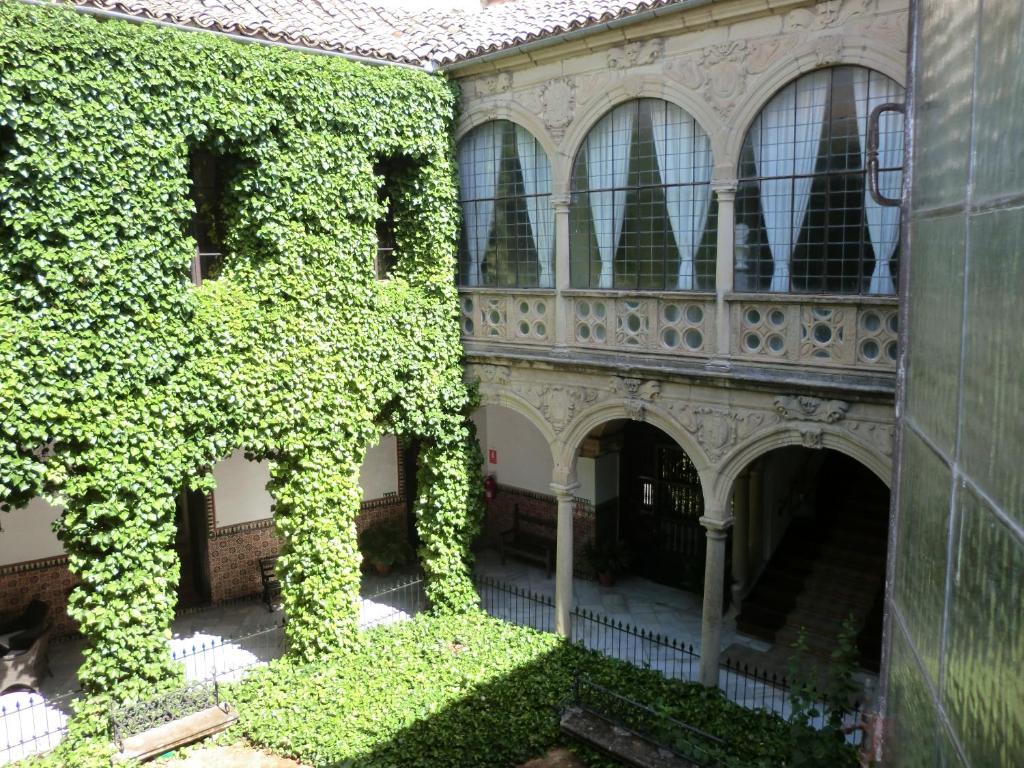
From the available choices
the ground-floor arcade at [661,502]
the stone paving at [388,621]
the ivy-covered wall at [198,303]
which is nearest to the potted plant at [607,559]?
the ground-floor arcade at [661,502]

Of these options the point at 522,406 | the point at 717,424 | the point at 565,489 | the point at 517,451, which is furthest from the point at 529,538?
the point at 717,424

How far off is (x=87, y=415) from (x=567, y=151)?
7.34m

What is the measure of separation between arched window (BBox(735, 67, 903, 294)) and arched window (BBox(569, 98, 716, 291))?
620mm

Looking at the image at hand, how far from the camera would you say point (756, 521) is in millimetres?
13938

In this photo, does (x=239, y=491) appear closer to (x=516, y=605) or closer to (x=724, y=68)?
(x=516, y=605)

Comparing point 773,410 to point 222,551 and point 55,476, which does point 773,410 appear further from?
point 222,551

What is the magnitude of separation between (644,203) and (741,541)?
6.25 meters

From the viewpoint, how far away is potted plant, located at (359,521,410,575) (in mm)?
15914

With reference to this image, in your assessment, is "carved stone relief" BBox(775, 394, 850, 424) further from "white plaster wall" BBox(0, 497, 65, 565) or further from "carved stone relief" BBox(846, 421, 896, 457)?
"white plaster wall" BBox(0, 497, 65, 565)

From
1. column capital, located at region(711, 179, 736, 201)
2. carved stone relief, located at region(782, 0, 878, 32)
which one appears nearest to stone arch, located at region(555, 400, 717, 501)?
column capital, located at region(711, 179, 736, 201)

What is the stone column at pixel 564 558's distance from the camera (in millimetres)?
12664

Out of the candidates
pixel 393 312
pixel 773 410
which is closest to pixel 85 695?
pixel 393 312

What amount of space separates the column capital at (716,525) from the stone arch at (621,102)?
4.79 m

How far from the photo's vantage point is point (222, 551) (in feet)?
47.5
